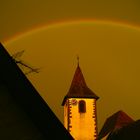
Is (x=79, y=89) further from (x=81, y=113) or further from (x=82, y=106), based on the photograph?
(x=81, y=113)

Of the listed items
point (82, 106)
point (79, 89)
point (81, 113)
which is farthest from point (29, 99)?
point (79, 89)

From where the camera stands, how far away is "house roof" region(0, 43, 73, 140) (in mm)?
4316

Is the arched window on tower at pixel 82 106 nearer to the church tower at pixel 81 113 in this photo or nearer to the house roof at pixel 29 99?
the church tower at pixel 81 113

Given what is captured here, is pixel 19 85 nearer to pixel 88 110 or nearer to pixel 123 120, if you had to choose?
pixel 88 110

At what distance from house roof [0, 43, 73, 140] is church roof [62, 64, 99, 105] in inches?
1424

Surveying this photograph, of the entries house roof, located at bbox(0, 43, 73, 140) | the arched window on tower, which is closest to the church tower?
the arched window on tower

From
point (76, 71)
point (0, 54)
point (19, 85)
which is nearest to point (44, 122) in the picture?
point (19, 85)

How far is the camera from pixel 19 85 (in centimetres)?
441

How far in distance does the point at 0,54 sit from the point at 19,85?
0.43 m

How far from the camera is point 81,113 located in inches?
1592

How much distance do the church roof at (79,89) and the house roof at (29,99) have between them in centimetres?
3618

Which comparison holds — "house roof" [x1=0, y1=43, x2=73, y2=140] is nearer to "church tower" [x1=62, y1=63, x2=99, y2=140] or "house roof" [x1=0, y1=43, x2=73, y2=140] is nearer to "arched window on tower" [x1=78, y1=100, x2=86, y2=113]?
"church tower" [x1=62, y1=63, x2=99, y2=140]

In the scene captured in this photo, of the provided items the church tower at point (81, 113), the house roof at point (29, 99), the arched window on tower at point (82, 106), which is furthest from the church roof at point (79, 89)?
the house roof at point (29, 99)

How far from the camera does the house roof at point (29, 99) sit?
170 inches
